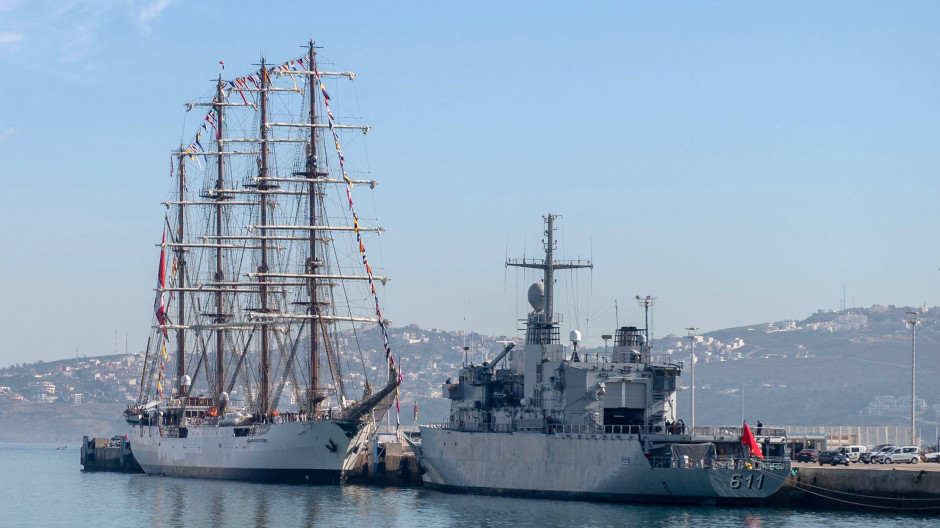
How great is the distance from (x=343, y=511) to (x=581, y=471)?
1265 centimetres

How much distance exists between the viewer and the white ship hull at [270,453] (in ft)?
299

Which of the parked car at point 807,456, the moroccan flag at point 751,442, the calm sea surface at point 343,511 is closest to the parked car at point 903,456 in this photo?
the parked car at point 807,456

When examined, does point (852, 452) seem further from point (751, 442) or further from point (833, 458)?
point (751, 442)

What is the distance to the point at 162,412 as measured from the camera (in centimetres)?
11181

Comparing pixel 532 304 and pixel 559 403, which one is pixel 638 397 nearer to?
pixel 559 403

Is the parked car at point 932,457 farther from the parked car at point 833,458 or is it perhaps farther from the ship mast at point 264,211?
the ship mast at point 264,211

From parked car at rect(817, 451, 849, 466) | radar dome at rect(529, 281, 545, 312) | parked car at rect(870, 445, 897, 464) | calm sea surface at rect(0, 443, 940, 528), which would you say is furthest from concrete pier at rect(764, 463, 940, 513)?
radar dome at rect(529, 281, 545, 312)

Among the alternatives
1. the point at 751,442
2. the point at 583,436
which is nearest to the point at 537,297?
the point at 583,436

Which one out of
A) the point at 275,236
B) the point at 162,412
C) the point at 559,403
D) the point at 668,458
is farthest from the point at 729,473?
the point at 162,412

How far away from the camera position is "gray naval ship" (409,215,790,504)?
67000 millimetres

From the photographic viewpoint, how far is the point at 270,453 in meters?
94.9

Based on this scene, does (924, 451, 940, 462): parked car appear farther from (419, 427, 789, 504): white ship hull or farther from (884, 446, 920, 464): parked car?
(419, 427, 789, 504): white ship hull

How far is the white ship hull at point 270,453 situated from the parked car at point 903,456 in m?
34.8

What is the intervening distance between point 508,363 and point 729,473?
22.0 meters
